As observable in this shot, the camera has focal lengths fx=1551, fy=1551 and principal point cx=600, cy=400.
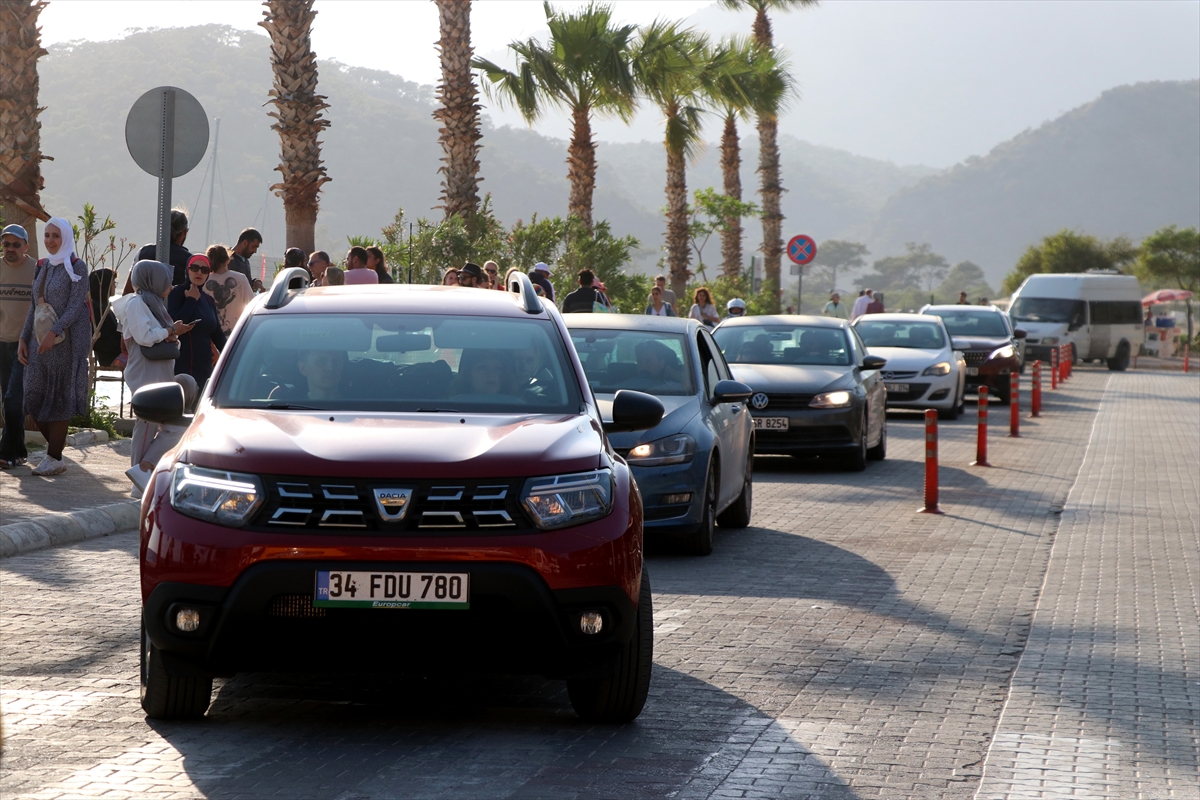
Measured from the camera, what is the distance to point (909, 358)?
23500 millimetres

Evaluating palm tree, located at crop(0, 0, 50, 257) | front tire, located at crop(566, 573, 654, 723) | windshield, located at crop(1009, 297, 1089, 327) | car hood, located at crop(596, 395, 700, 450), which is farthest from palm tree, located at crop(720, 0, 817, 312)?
front tire, located at crop(566, 573, 654, 723)

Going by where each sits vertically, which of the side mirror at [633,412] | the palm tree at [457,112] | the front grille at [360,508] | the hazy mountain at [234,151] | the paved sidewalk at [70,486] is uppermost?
the hazy mountain at [234,151]

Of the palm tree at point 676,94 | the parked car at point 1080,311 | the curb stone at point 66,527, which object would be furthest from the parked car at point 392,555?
the parked car at point 1080,311

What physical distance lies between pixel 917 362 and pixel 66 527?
52.1 feet

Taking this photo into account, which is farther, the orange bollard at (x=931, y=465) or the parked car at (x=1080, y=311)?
the parked car at (x=1080, y=311)

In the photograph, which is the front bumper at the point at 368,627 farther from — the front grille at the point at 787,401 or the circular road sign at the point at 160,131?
the front grille at the point at 787,401

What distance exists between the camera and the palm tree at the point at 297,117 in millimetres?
19141

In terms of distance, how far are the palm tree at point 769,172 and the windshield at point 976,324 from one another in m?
14.6

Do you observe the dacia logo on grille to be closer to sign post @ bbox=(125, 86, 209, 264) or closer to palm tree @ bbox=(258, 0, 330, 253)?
sign post @ bbox=(125, 86, 209, 264)

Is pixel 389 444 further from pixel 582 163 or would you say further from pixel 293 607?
pixel 582 163

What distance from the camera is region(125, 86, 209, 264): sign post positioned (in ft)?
39.1

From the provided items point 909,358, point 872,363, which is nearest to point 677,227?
point 909,358

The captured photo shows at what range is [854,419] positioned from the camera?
51.3ft

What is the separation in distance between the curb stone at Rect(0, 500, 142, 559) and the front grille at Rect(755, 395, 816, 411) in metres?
6.77
